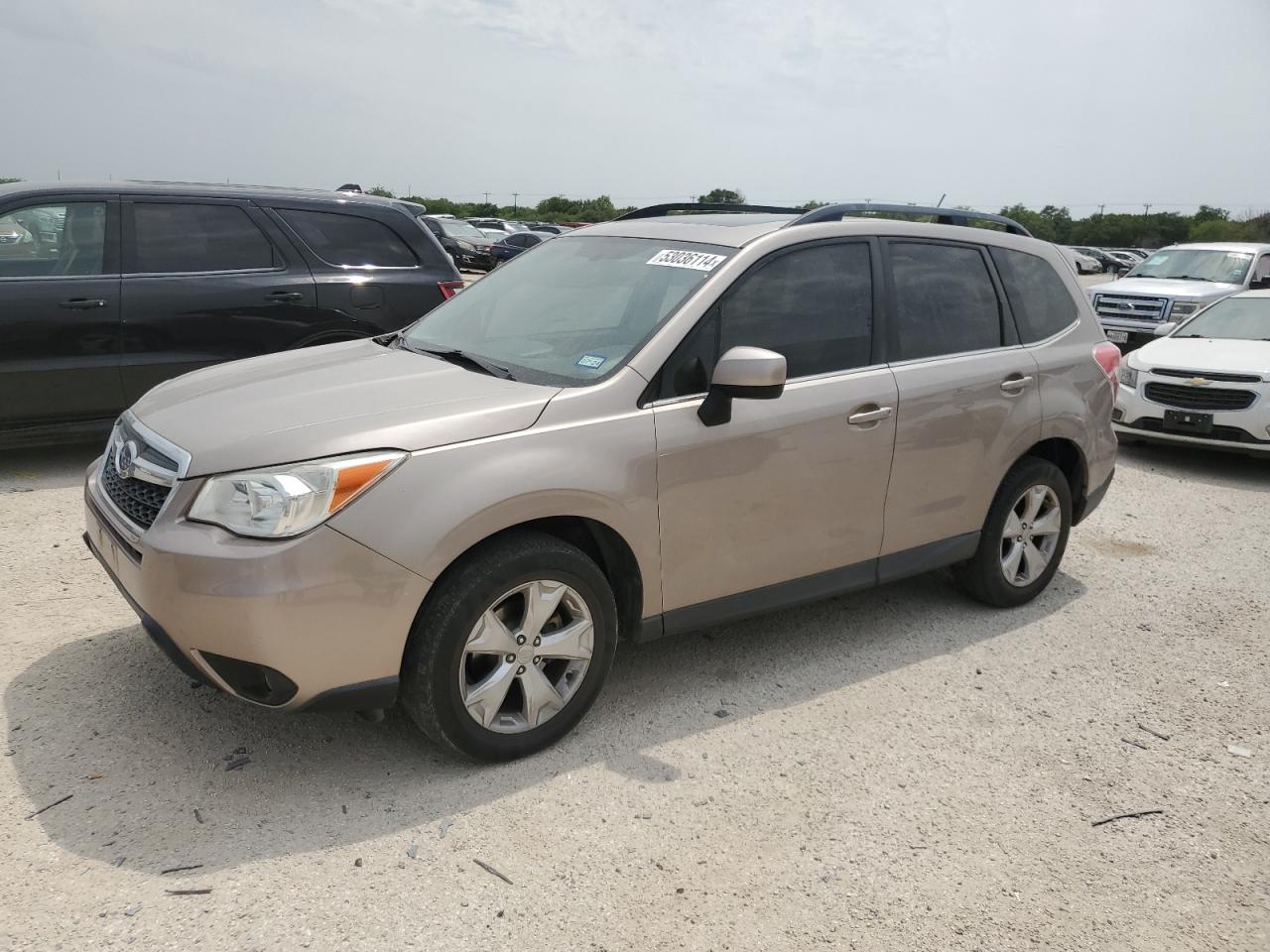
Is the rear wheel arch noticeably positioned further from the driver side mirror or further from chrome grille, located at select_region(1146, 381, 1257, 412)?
chrome grille, located at select_region(1146, 381, 1257, 412)

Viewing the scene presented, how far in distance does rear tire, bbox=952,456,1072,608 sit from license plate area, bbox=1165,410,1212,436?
3868mm

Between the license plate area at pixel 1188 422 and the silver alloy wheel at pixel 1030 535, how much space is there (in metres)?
3.95

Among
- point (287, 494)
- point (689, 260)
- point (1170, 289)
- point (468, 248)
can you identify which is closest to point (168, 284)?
point (689, 260)

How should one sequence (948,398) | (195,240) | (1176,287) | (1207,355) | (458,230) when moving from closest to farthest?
1. (948,398)
2. (195,240)
3. (1207,355)
4. (1176,287)
5. (458,230)

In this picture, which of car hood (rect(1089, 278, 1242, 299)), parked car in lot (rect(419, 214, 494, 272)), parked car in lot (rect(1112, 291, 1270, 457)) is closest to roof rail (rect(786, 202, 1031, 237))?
parked car in lot (rect(1112, 291, 1270, 457))

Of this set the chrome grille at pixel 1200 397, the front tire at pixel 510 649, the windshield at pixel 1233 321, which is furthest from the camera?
the windshield at pixel 1233 321

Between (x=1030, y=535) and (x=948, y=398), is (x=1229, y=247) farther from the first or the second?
(x=948, y=398)

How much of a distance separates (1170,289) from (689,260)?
1197 cm

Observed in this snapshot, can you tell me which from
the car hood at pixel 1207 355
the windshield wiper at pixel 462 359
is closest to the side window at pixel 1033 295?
the windshield wiper at pixel 462 359

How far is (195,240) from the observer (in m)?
6.70

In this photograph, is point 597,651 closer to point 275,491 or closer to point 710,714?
point 710,714

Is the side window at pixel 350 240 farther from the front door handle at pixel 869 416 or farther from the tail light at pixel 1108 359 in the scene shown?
the tail light at pixel 1108 359

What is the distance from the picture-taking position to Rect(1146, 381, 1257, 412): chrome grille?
7.98 metres

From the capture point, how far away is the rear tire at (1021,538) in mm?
4707
